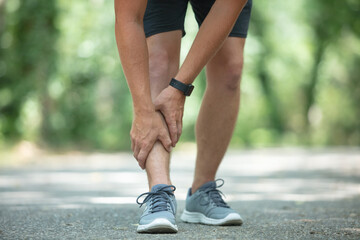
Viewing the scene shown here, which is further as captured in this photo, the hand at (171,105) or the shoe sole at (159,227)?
the hand at (171,105)

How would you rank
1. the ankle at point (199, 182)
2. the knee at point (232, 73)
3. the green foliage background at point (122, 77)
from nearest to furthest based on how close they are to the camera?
the knee at point (232, 73) < the ankle at point (199, 182) < the green foliage background at point (122, 77)

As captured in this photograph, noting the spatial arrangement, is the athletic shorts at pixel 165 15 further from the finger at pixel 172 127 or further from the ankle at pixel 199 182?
the ankle at pixel 199 182

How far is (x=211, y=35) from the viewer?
92.9 inches

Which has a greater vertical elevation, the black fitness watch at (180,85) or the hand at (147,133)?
the black fitness watch at (180,85)

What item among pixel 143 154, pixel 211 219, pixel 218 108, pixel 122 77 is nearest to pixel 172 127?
pixel 143 154

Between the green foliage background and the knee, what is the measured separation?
31.2ft

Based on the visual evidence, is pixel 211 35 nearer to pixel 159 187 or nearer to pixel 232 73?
pixel 232 73

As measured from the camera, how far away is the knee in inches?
106

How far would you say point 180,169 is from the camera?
8094mm

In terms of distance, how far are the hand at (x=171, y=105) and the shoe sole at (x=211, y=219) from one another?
498 mm

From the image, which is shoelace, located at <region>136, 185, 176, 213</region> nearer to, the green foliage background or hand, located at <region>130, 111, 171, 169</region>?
hand, located at <region>130, 111, 171, 169</region>

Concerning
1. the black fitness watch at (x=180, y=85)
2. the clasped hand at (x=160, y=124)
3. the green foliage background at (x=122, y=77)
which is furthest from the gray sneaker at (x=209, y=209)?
the green foliage background at (x=122, y=77)

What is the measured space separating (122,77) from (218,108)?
37.8 ft

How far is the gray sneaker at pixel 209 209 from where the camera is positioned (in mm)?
2572
